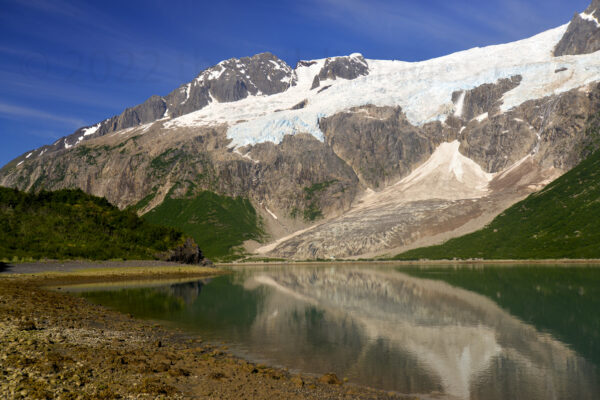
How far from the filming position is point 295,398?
75.3 ft

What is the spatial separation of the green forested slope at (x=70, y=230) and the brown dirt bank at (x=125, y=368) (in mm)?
79511

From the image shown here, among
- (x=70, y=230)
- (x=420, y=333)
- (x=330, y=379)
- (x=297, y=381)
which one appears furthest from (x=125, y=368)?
(x=70, y=230)

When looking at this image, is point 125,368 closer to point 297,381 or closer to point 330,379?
point 297,381

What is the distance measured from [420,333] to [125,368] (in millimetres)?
27487

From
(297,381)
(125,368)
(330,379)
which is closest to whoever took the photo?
(125,368)

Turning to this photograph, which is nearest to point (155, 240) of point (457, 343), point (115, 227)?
point (115, 227)

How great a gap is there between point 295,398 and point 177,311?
37140 millimetres

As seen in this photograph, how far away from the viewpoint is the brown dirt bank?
20.2 metres

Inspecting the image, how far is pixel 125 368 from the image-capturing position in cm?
2458

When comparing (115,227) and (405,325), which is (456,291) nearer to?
(405,325)

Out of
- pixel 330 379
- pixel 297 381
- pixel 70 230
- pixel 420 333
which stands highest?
pixel 70 230

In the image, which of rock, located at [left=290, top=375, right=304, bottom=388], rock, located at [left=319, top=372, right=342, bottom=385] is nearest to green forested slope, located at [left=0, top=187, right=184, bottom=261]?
rock, located at [left=290, top=375, right=304, bottom=388]

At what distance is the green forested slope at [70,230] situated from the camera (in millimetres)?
112312

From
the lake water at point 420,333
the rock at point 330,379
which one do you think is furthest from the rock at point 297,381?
the lake water at point 420,333
